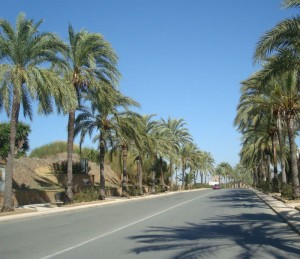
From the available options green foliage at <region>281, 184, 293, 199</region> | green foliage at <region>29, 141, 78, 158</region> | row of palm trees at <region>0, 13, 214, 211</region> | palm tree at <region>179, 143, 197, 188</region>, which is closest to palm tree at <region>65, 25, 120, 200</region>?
row of palm trees at <region>0, 13, 214, 211</region>

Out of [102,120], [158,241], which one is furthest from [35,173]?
[158,241]

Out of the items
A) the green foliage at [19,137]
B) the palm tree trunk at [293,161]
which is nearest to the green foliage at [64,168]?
the green foliage at [19,137]

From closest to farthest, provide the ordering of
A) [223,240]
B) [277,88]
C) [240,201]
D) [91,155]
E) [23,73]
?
[223,240], [23,73], [277,88], [240,201], [91,155]

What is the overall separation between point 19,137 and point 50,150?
897 inches

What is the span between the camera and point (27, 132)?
56219mm

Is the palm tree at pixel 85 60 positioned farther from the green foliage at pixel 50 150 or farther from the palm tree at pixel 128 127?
the green foliage at pixel 50 150

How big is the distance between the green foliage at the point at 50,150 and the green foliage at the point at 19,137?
18821 mm

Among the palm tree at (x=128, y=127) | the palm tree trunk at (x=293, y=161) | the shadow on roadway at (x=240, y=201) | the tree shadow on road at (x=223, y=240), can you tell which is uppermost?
the palm tree at (x=128, y=127)

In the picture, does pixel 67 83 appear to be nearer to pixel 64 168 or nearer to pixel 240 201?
pixel 240 201

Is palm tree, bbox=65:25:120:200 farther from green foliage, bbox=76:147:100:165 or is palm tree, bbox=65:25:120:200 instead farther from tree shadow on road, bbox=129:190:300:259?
green foliage, bbox=76:147:100:165

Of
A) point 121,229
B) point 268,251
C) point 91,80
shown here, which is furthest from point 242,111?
point 268,251

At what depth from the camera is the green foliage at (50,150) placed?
76688 mm

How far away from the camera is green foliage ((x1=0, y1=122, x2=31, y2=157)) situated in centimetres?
4869

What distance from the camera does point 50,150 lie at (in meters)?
77.2
